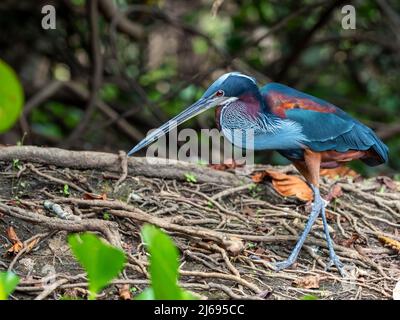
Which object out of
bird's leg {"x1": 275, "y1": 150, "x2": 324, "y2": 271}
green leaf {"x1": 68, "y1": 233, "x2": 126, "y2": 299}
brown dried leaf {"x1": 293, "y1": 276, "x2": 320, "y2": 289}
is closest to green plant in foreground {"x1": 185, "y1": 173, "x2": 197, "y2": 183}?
bird's leg {"x1": 275, "y1": 150, "x2": 324, "y2": 271}

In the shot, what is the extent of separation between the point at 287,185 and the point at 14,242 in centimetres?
195

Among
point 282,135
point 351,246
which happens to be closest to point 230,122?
point 282,135

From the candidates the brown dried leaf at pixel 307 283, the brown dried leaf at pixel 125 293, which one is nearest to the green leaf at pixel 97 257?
the brown dried leaf at pixel 125 293

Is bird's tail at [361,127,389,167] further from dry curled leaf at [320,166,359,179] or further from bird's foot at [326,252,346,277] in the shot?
bird's foot at [326,252,346,277]

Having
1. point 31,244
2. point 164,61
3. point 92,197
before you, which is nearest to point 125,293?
point 31,244

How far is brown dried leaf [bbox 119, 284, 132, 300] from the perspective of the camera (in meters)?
3.34

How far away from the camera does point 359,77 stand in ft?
33.3

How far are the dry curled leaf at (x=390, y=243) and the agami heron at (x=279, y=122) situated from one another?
415 mm

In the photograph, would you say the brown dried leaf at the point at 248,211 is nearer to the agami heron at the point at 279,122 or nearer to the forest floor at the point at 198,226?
the forest floor at the point at 198,226

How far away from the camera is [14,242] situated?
12.3 ft
